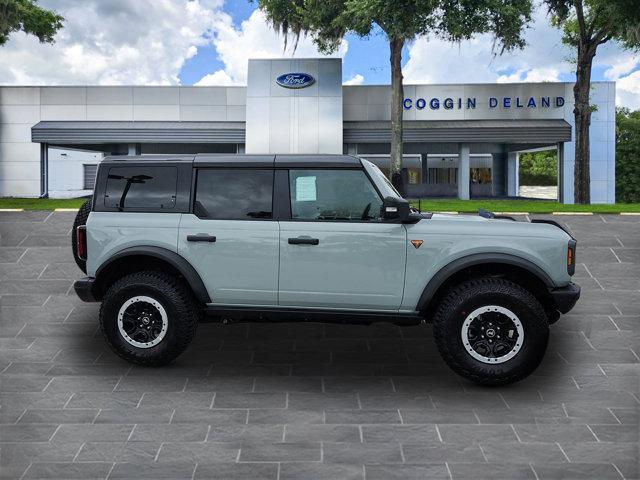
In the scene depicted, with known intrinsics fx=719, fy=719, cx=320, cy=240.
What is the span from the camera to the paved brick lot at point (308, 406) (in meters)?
4.63

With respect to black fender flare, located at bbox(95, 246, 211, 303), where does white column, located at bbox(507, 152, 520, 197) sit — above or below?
above

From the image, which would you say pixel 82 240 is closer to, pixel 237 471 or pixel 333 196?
pixel 333 196

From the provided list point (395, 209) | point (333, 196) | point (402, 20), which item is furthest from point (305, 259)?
point (402, 20)

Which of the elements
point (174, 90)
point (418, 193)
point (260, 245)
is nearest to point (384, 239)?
point (260, 245)

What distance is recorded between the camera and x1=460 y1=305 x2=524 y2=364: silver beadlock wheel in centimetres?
632

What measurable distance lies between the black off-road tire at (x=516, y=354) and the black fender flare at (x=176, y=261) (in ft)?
7.31

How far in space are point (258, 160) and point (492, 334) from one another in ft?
8.86

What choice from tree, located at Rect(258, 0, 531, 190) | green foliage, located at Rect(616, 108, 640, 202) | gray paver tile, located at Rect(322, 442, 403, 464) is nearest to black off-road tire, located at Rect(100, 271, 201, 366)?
gray paver tile, located at Rect(322, 442, 403, 464)

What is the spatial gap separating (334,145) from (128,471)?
1089 inches

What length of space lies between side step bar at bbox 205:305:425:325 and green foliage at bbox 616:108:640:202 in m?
47.9

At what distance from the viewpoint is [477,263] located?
6.40m

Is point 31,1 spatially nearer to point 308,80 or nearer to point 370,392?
point 308,80

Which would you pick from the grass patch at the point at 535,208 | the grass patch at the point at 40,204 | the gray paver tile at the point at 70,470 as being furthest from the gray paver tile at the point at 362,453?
the grass patch at the point at 40,204

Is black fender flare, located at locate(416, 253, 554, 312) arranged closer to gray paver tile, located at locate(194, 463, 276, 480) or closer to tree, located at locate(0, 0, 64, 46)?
gray paver tile, located at locate(194, 463, 276, 480)
